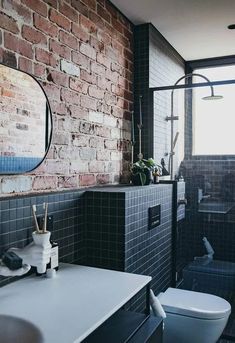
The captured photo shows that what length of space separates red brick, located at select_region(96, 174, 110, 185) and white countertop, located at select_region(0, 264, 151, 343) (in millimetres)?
788

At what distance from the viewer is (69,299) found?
4.22 ft

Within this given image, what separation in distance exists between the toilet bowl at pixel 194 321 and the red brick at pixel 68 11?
6.25ft

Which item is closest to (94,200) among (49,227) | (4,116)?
(49,227)

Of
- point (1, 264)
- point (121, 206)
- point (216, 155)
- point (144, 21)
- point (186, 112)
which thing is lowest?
point (1, 264)

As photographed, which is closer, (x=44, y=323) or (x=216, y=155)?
(x=44, y=323)

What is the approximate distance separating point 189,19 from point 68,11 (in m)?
1.24

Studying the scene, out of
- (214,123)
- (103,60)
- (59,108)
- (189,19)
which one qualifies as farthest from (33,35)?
(214,123)

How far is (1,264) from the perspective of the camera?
4.34 ft

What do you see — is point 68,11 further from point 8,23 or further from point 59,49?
point 8,23

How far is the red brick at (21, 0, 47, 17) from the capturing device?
5.49ft

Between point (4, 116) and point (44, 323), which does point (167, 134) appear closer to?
point (4, 116)

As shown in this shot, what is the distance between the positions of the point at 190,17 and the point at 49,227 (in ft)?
6.89

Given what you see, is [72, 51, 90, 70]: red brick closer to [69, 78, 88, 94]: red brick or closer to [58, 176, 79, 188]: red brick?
[69, 78, 88, 94]: red brick

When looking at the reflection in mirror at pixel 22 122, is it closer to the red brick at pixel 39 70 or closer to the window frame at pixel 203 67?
the red brick at pixel 39 70
